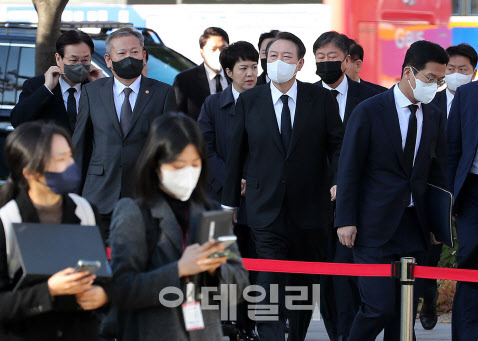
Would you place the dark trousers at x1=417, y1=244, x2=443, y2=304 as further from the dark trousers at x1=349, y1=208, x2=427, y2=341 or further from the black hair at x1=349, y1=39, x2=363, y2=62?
the black hair at x1=349, y1=39, x2=363, y2=62

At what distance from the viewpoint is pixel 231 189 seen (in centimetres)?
662

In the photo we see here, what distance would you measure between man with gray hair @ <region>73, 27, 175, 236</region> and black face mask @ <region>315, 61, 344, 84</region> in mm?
1611

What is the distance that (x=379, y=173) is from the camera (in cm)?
591

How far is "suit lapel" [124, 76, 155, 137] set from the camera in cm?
670

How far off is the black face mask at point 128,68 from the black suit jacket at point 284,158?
768mm

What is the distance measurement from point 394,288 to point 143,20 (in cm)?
1152

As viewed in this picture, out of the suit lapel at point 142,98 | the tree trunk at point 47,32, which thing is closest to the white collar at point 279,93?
the suit lapel at point 142,98

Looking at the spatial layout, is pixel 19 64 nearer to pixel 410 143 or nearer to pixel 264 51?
pixel 264 51

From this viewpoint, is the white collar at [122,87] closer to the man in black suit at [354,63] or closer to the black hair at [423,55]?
the black hair at [423,55]

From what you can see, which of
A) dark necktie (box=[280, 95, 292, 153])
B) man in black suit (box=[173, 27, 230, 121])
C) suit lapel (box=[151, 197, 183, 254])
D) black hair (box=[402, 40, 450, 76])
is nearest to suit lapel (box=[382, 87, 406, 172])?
black hair (box=[402, 40, 450, 76])

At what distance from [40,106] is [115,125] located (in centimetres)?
78

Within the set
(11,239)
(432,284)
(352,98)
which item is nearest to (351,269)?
(352,98)

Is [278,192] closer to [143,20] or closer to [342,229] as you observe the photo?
[342,229]

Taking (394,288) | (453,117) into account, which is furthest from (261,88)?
(394,288)
